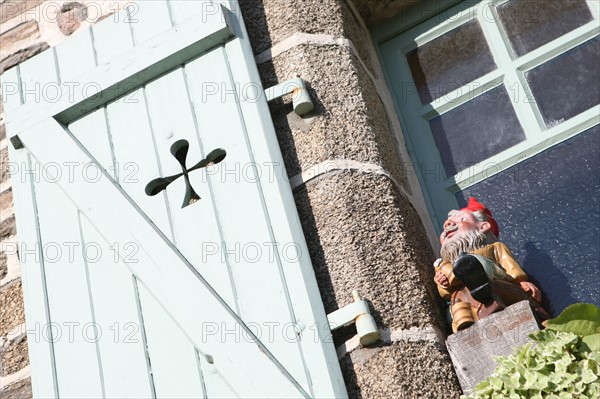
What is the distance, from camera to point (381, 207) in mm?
3430

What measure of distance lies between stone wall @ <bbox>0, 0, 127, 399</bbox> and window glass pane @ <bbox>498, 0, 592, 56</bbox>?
1265mm

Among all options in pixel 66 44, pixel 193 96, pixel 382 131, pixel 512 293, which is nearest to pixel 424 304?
pixel 512 293

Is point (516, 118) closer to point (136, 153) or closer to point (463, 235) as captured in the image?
point (463, 235)

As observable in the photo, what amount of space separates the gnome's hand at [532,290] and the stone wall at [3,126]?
1402 millimetres

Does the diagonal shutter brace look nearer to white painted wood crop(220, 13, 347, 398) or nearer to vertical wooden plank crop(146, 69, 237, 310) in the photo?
white painted wood crop(220, 13, 347, 398)

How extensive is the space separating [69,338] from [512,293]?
1192 millimetres

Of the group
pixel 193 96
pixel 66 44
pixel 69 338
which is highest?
pixel 66 44

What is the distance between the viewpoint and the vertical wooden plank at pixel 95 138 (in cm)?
371

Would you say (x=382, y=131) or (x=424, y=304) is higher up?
(x=382, y=131)

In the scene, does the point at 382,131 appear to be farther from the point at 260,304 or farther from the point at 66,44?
the point at 66,44

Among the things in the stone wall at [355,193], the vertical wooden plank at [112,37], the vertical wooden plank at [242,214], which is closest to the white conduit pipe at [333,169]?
the stone wall at [355,193]

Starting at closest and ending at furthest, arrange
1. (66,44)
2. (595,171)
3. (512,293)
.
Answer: (512,293), (595,171), (66,44)

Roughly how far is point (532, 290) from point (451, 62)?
106 cm

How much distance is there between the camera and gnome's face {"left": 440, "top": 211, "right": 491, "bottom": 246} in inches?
133
